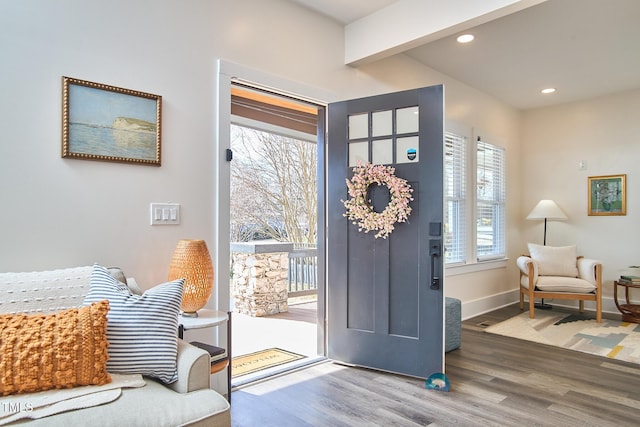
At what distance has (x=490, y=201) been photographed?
5.41 meters

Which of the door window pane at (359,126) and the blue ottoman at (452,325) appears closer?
the door window pane at (359,126)

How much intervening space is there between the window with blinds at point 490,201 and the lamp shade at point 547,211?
1.36 feet

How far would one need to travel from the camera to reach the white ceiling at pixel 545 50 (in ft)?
10.5

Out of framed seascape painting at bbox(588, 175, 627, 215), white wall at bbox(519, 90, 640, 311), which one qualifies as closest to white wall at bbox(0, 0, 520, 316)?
white wall at bbox(519, 90, 640, 311)

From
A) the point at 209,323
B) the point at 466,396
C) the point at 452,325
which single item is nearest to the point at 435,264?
the point at 466,396

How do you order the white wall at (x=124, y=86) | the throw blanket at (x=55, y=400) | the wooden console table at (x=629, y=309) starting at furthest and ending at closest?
the wooden console table at (x=629, y=309) < the white wall at (x=124, y=86) < the throw blanket at (x=55, y=400)

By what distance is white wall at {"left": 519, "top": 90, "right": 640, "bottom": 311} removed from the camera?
5.16m

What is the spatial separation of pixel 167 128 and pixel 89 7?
0.73 metres

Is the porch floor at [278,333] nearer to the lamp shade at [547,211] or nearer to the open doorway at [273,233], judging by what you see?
the open doorway at [273,233]

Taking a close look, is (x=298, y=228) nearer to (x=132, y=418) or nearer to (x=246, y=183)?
(x=246, y=183)

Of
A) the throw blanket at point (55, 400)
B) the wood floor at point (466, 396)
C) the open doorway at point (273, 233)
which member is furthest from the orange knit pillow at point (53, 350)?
the open doorway at point (273, 233)

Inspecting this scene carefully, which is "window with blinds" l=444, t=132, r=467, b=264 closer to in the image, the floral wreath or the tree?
the floral wreath

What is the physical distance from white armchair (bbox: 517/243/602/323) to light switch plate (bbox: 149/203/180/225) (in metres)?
4.22

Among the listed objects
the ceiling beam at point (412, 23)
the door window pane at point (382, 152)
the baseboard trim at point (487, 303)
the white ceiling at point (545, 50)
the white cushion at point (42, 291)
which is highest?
the white ceiling at point (545, 50)
